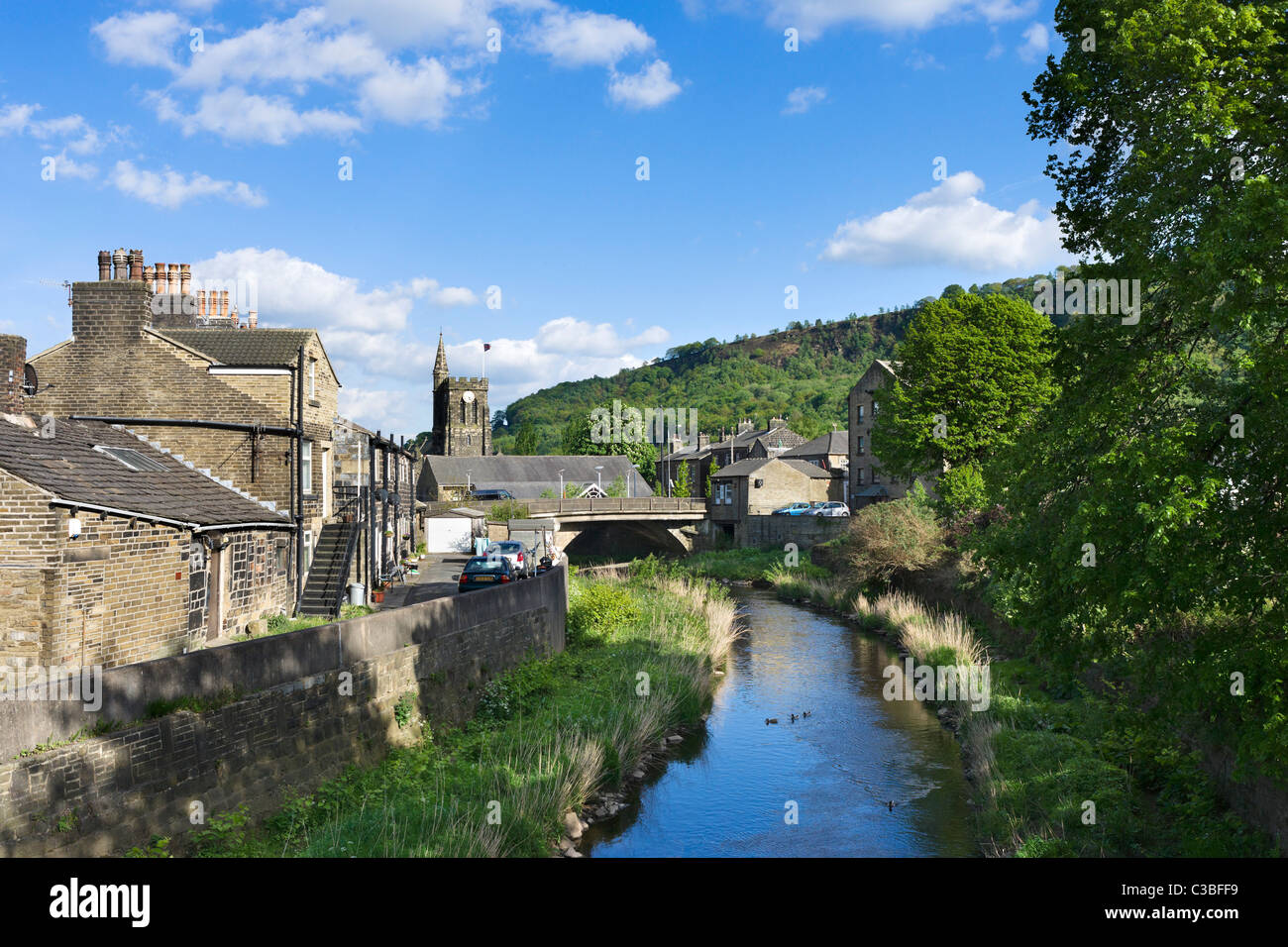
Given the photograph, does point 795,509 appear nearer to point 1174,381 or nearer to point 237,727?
point 1174,381

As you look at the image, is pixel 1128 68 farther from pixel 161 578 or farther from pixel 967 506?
pixel 967 506

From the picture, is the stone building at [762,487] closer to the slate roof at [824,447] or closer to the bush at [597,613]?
the slate roof at [824,447]

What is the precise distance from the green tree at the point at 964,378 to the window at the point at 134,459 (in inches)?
1473

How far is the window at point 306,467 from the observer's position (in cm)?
2777

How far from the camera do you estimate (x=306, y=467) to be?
2842cm

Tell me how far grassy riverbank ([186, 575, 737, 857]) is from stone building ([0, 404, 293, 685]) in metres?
5.00

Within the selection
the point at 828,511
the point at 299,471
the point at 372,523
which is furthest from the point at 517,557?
the point at 828,511

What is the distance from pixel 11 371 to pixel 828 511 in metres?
56.1

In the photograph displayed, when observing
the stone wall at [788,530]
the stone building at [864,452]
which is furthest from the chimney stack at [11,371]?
the stone building at [864,452]
